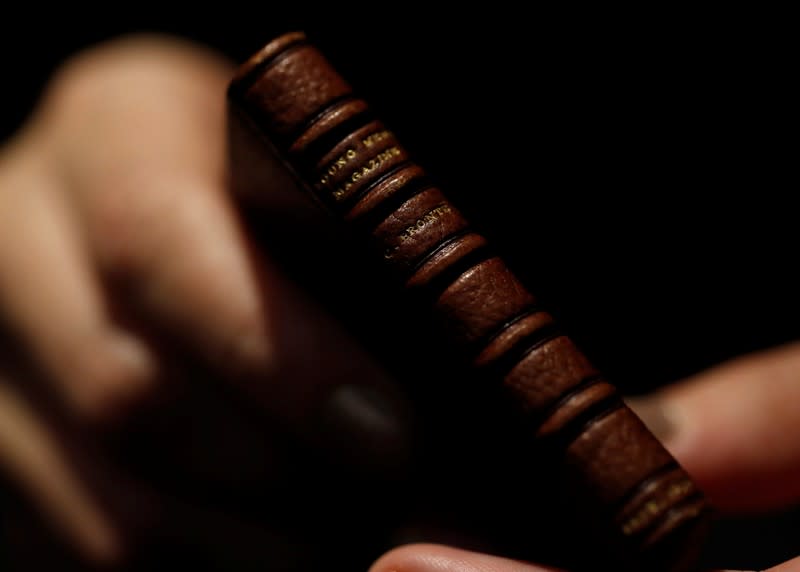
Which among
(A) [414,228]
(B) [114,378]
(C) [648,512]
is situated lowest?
(B) [114,378]

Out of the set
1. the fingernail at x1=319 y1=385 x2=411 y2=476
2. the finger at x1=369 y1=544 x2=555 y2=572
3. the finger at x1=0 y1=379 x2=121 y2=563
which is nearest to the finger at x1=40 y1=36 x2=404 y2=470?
the fingernail at x1=319 y1=385 x2=411 y2=476

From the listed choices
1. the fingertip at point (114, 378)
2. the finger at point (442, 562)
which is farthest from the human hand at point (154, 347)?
the finger at point (442, 562)

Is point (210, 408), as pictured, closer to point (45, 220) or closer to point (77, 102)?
point (45, 220)

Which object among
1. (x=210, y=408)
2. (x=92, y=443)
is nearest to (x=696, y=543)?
(x=210, y=408)

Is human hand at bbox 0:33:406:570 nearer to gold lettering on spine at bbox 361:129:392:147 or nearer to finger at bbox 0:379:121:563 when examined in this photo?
finger at bbox 0:379:121:563

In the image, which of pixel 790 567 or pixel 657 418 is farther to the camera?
pixel 657 418

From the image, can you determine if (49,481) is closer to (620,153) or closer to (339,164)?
(339,164)

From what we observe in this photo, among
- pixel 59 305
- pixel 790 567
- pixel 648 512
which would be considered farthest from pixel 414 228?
Answer: pixel 59 305
